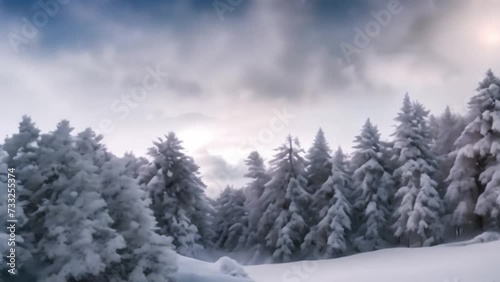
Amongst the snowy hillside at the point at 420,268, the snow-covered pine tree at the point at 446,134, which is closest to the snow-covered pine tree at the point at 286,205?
the snowy hillside at the point at 420,268

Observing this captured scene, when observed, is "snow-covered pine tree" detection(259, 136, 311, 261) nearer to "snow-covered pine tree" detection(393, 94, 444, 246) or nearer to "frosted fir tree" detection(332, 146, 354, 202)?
"frosted fir tree" detection(332, 146, 354, 202)

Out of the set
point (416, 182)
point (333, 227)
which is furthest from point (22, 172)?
point (416, 182)

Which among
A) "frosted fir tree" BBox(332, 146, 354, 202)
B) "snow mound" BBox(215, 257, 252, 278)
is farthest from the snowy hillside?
"frosted fir tree" BBox(332, 146, 354, 202)

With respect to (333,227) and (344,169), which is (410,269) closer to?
(333,227)

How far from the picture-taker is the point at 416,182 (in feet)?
112

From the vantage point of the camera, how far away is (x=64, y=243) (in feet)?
44.3

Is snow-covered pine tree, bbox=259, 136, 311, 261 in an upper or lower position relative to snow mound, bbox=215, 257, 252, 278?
upper

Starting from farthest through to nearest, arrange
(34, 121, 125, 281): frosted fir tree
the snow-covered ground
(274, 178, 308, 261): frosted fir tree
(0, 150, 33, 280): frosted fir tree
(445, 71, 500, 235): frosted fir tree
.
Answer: (274, 178, 308, 261): frosted fir tree
(445, 71, 500, 235): frosted fir tree
the snow-covered ground
(34, 121, 125, 281): frosted fir tree
(0, 150, 33, 280): frosted fir tree

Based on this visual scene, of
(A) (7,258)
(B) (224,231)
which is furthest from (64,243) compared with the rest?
(B) (224,231)

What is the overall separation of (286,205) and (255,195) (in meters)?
4.03

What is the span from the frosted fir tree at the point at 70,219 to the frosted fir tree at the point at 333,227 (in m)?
23.3


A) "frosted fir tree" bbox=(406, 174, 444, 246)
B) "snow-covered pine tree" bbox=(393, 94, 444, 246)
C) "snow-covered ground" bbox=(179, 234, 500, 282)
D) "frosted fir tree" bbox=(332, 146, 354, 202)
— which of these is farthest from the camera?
"frosted fir tree" bbox=(332, 146, 354, 202)

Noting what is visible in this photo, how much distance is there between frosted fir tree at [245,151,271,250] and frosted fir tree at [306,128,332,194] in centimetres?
415

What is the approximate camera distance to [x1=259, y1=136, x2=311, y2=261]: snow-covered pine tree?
37.8 meters
